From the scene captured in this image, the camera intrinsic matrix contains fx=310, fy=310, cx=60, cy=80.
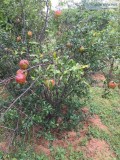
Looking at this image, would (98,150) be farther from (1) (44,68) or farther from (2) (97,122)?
(1) (44,68)

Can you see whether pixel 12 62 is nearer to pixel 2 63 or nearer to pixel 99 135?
pixel 2 63

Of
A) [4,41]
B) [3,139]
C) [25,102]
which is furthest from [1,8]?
[3,139]

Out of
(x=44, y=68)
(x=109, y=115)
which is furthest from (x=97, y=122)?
(x=44, y=68)

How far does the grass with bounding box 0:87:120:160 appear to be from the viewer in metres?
4.12

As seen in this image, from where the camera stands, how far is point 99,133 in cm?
494

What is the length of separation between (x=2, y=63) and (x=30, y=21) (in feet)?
2.92

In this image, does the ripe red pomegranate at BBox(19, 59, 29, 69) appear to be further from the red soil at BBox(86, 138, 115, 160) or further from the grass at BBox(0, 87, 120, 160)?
the red soil at BBox(86, 138, 115, 160)

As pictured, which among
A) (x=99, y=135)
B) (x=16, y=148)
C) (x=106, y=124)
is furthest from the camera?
(x=106, y=124)

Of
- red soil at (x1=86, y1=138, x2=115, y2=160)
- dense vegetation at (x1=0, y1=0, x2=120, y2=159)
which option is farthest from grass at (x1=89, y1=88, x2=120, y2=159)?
dense vegetation at (x1=0, y1=0, x2=120, y2=159)

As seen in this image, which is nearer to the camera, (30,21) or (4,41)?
(4,41)

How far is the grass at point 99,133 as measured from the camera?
4120 mm

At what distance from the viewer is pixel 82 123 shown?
5047 mm

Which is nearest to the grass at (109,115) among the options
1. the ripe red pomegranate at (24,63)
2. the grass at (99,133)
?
the grass at (99,133)

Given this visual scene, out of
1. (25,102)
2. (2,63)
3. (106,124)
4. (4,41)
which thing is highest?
(4,41)
